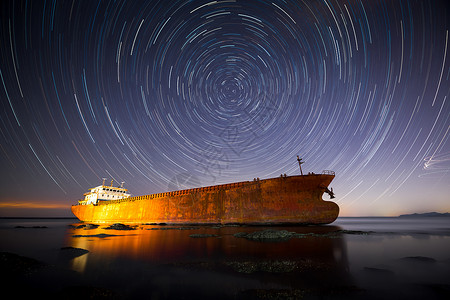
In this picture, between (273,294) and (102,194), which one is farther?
(102,194)

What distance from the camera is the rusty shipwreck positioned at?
61.9 ft

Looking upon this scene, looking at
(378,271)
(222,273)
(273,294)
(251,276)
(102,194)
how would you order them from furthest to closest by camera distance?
(102,194), (378,271), (222,273), (251,276), (273,294)

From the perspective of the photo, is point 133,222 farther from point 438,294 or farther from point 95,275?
point 438,294

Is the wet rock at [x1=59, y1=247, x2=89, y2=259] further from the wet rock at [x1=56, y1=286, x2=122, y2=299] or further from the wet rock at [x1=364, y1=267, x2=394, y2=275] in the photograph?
the wet rock at [x1=364, y1=267, x2=394, y2=275]

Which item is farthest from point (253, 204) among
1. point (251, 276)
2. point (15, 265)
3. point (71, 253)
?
point (15, 265)

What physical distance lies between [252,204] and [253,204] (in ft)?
0.39

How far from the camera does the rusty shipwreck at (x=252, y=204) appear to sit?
61.9 feet

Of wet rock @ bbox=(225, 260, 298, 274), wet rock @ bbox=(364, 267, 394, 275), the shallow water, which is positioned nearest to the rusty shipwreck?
the shallow water

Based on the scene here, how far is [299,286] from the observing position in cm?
421

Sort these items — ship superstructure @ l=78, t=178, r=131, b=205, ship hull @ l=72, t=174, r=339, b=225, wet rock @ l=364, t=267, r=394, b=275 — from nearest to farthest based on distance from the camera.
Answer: wet rock @ l=364, t=267, r=394, b=275 → ship hull @ l=72, t=174, r=339, b=225 → ship superstructure @ l=78, t=178, r=131, b=205

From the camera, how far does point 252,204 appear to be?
20250 millimetres

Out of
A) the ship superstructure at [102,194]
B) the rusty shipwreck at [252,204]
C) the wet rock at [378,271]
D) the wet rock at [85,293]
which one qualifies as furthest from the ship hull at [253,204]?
the ship superstructure at [102,194]

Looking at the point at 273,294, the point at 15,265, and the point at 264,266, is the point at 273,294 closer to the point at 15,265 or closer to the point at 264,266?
the point at 264,266

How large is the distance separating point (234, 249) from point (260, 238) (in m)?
3.39
